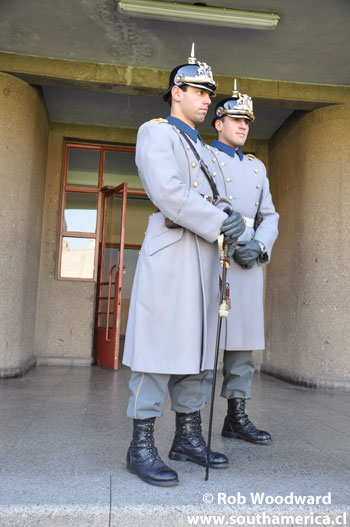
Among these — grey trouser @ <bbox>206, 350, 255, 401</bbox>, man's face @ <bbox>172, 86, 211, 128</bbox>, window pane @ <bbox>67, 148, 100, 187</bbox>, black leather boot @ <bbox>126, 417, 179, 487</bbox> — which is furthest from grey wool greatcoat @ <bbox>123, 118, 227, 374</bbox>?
window pane @ <bbox>67, 148, 100, 187</bbox>

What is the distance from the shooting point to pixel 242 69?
4875 millimetres

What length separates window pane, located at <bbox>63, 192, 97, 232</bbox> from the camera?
21.6 feet

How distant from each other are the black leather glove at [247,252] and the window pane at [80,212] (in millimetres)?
4478

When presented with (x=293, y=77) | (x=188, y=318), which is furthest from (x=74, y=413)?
(x=293, y=77)

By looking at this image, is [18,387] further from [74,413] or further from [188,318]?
[188,318]

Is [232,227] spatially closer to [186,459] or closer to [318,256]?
[186,459]

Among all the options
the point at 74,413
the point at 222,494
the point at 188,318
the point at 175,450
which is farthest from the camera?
the point at 74,413

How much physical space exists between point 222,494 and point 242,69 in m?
4.12

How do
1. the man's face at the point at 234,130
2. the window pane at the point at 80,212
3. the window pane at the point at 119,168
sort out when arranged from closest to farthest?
the man's face at the point at 234,130
the window pane at the point at 80,212
the window pane at the point at 119,168

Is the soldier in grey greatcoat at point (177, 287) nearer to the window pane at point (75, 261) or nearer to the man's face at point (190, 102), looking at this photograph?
the man's face at point (190, 102)

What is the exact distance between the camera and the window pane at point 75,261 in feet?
21.1

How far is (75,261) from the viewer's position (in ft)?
21.2

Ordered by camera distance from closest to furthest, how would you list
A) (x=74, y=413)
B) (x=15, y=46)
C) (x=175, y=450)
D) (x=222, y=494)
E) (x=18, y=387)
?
(x=222, y=494) < (x=175, y=450) < (x=74, y=413) < (x=18, y=387) < (x=15, y=46)

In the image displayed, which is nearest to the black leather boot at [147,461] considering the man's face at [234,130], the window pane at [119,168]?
the man's face at [234,130]
